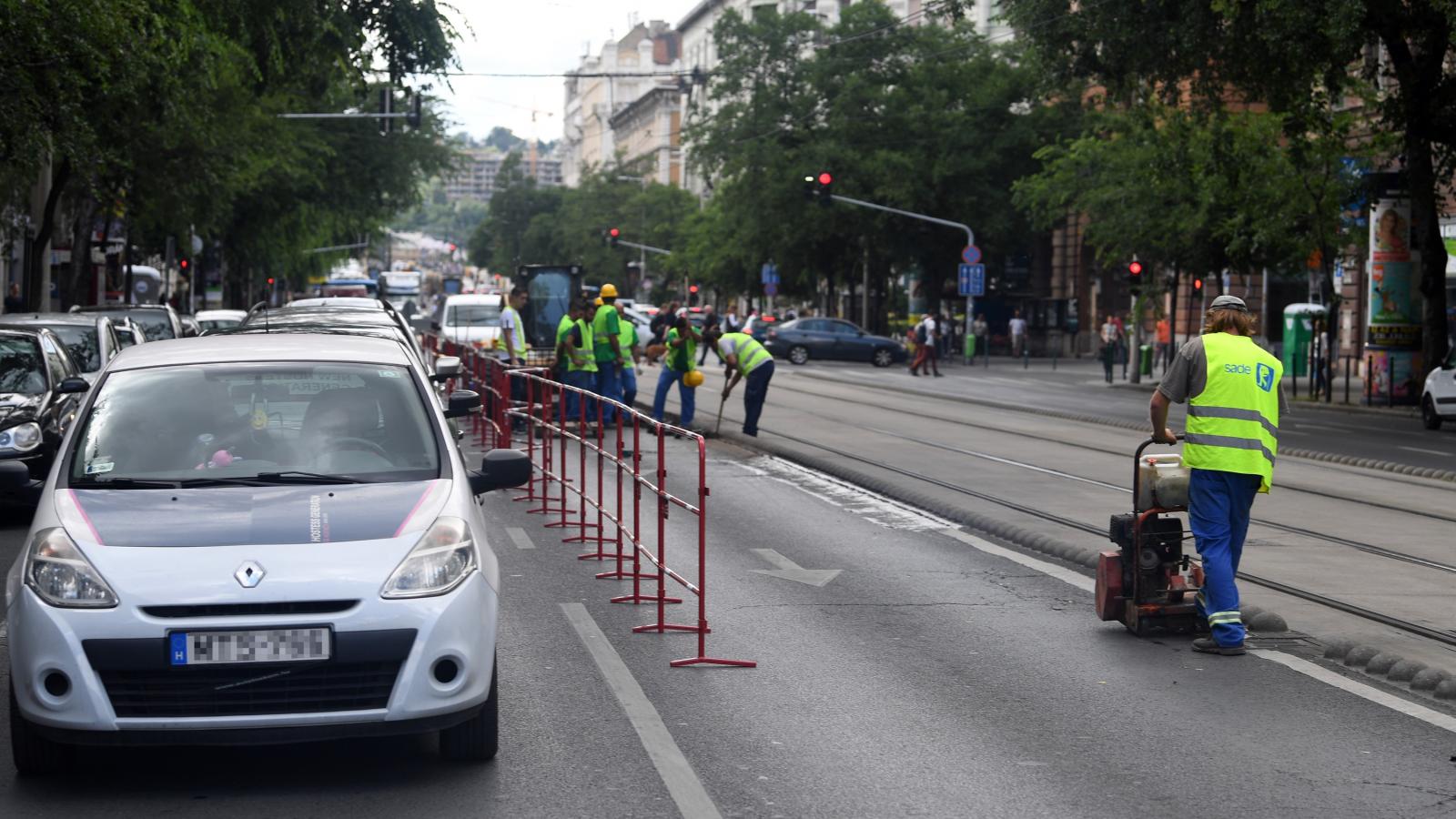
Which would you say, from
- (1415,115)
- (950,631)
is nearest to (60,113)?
(950,631)

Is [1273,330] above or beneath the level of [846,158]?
beneath

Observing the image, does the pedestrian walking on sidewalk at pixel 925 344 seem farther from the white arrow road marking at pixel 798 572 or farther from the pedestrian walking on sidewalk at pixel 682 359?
the white arrow road marking at pixel 798 572

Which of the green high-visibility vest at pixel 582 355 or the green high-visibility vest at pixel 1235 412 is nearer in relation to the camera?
the green high-visibility vest at pixel 1235 412

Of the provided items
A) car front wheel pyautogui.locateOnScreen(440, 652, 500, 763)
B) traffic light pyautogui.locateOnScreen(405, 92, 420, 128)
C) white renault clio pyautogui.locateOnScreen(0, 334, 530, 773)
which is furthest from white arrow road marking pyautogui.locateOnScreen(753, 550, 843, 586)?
traffic light pyautogui.locateOnScreen(405, 92, 420, 128)

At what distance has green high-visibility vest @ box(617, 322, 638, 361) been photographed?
21.8 meters

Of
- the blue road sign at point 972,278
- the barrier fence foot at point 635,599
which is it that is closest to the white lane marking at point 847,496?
the barrier fence foot at point 635,599

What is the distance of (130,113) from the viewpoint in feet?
87.0

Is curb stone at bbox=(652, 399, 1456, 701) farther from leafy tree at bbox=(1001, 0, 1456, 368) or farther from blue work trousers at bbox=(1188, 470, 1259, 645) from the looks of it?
leafy tree at bbox=(1001, 0, 1456, 368)

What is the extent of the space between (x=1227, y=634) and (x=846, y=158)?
174ft

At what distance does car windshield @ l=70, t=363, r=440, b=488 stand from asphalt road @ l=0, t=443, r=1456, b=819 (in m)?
1.00

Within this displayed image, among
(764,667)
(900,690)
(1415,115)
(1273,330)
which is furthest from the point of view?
(1273,330)

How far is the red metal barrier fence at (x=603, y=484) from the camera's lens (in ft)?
30.8

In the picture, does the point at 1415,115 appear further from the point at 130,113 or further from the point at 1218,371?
the point at 1218,371

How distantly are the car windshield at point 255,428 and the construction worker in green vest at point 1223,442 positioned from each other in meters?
3.60
